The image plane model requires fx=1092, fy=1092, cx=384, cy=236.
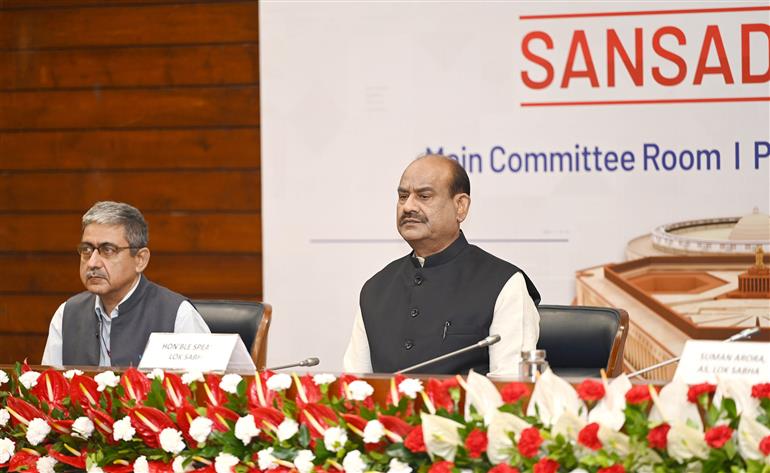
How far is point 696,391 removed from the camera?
66.1 inches

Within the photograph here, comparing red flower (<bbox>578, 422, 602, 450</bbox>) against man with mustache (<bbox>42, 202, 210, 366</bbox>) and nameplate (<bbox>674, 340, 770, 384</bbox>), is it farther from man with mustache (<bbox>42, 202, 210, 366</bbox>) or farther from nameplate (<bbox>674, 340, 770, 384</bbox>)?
man with mustache (<bbox>42, 202, 210, 366</bbox>)

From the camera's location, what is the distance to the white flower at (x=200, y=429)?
1.93 m

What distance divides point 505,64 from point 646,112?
1.89 feet

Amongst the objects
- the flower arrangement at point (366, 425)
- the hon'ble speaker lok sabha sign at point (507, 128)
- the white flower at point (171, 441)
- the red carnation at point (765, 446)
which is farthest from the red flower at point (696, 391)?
the hon'ble speaker lok sabha sign at point (507, 128)

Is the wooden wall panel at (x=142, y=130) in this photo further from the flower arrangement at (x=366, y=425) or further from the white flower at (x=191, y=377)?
the white flower at (x=191, y=377)

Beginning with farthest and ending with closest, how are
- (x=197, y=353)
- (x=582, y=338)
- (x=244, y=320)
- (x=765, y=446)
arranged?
(x=244, y=320) → (x=582, y=338) → (x=197, y=353) → (x=765, y=446)

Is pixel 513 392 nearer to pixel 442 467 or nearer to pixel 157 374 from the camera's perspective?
pixel 442 467

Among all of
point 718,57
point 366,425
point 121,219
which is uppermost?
point 718,57

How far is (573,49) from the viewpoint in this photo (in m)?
4.23

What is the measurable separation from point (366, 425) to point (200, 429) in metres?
0.32

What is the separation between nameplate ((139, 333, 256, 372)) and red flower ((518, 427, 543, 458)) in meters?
0.73

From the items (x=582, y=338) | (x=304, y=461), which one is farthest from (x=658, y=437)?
(x=582, y=338)

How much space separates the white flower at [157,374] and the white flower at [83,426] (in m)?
0.14

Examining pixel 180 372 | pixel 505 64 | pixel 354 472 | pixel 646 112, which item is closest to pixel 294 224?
pixel 505 64
